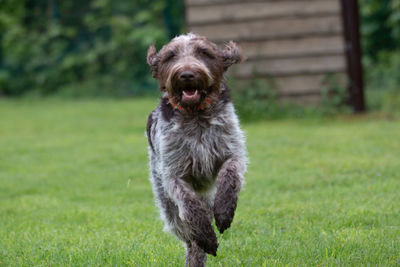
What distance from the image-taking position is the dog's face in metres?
4.23

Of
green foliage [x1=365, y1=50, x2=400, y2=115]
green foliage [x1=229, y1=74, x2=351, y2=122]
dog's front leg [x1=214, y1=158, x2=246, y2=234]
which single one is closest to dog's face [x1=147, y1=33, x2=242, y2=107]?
dog's front leg [x1=214, y1=158, x2=246, y2=234]

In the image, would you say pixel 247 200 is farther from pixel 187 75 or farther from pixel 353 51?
pixel 353 51

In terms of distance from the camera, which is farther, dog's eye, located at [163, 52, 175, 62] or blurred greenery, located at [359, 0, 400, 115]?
blurred greenery, located at [359, 0, 400, 115]

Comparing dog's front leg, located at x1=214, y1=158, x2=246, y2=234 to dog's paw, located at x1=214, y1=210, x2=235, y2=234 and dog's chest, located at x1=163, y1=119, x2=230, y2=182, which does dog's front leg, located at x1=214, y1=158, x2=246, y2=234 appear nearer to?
dog's paw, located at x1=214, y1=210, x2=235, y2=234

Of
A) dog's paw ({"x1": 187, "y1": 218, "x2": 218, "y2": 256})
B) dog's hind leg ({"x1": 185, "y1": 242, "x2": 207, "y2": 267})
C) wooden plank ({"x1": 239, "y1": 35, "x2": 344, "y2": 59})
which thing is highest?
dog's paw ({"x1": 187, "y1": 218, "x2": 218, "y2": 256})

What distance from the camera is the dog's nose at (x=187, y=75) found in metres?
4.16

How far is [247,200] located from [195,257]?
2.16 metres

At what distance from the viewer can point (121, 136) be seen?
454 inches

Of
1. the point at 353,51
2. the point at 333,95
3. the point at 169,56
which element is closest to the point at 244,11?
the point at 353,51

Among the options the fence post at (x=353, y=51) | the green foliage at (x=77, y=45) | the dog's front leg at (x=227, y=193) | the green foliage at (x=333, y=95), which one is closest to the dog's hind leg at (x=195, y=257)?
the dog's front leg at (x=227, y=193)

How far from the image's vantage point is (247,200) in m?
6.52

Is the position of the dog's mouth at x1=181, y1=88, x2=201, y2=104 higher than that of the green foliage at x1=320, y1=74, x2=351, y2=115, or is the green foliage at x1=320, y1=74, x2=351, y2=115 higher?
the dog's mouth at x1=181, y1=88, x2=201, y2=104

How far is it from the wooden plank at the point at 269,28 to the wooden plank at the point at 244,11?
112 mm

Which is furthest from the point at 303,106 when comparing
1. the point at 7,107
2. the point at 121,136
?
the point at 7,107
